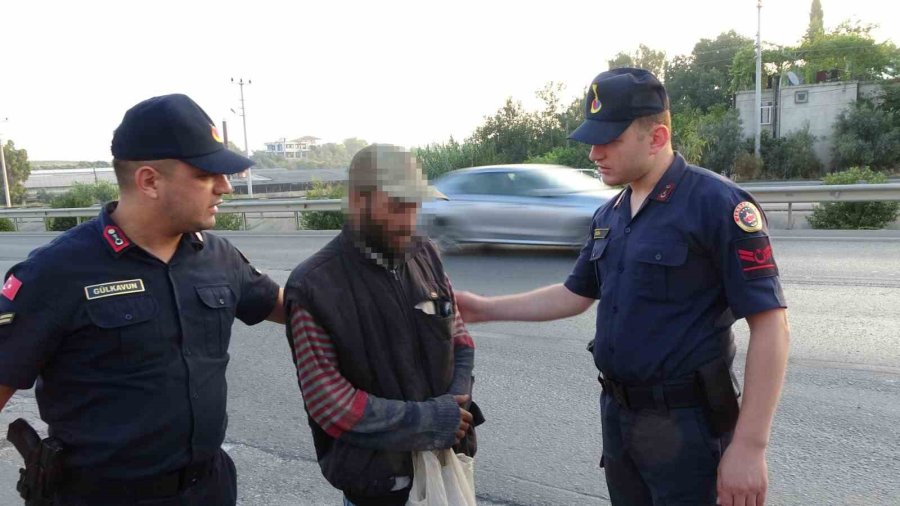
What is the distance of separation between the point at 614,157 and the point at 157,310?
1465mm

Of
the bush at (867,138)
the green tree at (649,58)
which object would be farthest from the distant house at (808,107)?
the green tree at (649,58)

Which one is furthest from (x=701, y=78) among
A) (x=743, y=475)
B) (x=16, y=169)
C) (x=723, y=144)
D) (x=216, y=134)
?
(x=16, y=169)

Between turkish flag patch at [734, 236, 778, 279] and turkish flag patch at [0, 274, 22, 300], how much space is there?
196 centimetres

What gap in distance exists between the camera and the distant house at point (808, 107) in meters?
38.2

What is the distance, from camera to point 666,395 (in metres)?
2.03

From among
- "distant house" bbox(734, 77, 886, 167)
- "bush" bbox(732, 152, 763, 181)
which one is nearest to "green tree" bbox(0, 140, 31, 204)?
"bush" bbox(732, 152, 763, 181)

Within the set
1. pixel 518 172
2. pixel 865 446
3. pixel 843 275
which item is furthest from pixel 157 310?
pixel 518 172

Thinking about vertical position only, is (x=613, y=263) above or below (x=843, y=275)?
above

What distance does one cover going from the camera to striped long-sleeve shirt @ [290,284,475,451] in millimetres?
1742

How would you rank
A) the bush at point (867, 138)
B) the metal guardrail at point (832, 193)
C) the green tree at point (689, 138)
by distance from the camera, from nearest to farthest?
1. the metal guardrail at point (832, 193)
2. the bush at point (867, 138)
3. the green tree at point (689, 138)

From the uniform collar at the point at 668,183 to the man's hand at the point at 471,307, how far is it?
0.78 m

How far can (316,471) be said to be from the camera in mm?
3664

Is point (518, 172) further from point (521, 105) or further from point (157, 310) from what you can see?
point (521, 105)

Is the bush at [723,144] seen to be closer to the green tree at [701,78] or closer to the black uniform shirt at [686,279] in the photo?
the green tree at [701,78]
